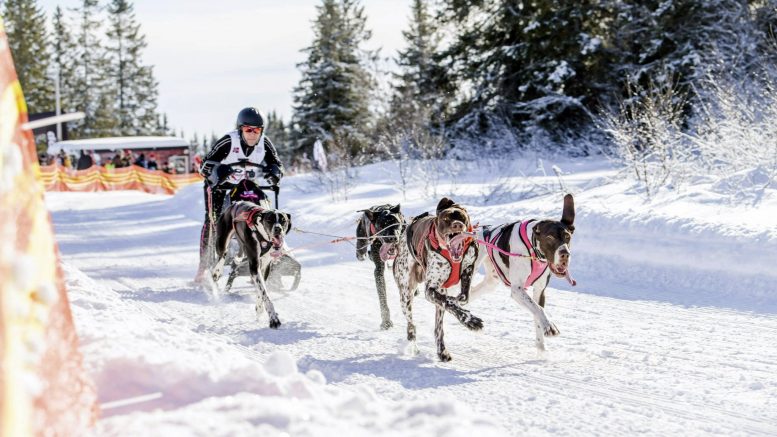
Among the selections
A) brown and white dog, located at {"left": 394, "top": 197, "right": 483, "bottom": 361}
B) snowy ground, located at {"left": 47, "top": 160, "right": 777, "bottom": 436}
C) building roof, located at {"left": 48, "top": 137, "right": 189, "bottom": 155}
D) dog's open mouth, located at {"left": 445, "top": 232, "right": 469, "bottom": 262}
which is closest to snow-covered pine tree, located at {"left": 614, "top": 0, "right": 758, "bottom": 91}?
snowy ground, located at {"left": 47, "top": 160, "right": 777, "bottom": 436}

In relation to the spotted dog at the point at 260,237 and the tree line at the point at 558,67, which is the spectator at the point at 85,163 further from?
the spotted dog at the point at 260,237

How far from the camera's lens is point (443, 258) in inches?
221

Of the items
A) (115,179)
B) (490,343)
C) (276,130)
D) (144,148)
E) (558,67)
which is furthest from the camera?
(276,130)

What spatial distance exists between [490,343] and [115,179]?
97.7 ft

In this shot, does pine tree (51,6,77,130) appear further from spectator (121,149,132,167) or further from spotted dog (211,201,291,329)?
spotted dog (211,201,291,329)

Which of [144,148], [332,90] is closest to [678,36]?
[332,90]

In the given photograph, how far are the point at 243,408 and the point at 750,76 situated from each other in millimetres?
21049

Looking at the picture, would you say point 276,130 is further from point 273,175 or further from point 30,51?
point 273,175

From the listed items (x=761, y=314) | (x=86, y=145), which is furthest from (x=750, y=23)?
(x=86, y=145)

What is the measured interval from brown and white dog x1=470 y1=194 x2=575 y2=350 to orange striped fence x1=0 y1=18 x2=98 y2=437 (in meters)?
3.44

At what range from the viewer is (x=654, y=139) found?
42.0 ft

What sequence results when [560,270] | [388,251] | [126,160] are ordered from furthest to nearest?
[126,160] → [388,251] → [560,270]

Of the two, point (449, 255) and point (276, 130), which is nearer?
point (449, 255)

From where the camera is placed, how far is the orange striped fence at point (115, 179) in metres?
31.9
